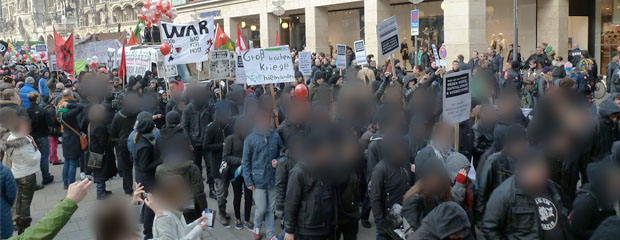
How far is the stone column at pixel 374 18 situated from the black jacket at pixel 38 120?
1960 cm

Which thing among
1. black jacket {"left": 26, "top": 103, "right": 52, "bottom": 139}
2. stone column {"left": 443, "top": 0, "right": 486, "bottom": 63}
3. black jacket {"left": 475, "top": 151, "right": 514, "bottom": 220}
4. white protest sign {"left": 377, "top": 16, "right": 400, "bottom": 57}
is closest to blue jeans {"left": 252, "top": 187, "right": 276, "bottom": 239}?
black jacket {"left": 475, "top": 151, "right": 514, "bottom": 220}

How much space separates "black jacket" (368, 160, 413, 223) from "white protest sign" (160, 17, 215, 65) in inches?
336

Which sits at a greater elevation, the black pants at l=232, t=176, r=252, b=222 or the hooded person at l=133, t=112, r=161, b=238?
the hooded person at l=133, t=112, r=161, b=238

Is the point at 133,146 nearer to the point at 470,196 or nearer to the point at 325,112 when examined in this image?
the point at 325,112

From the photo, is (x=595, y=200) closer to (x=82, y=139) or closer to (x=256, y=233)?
(x=256, y=233)

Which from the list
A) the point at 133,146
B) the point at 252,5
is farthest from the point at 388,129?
the point at 252,5

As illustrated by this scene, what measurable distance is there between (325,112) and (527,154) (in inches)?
132

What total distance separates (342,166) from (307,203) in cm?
55

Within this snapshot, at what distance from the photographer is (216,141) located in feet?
25.4

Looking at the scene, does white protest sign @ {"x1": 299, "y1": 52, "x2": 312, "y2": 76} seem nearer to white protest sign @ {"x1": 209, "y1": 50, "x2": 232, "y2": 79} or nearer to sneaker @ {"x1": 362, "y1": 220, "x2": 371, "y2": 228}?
white protest sign @ {"x1": 209, "y1": 50, "x2": 232, "y2": 79}

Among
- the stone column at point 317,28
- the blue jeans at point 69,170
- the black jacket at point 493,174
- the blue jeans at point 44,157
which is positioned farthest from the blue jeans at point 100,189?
the stone column at point 317,28

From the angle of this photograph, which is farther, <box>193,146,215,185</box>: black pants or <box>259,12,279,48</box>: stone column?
<box>259,12,279,48</box>: stone column

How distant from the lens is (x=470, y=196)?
4789 millimetres

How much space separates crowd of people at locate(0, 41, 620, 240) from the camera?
381 centimetres
